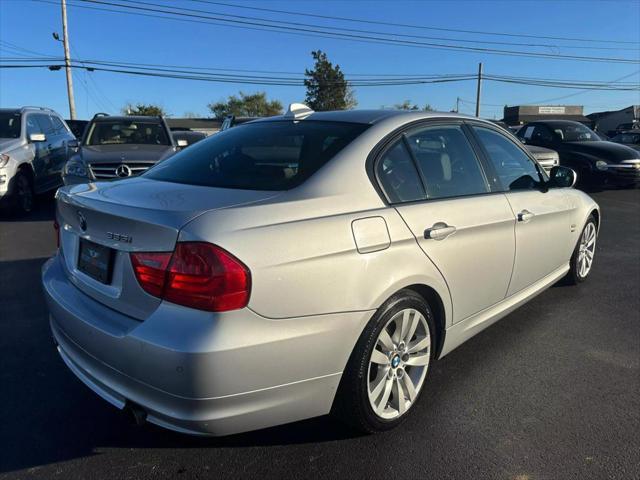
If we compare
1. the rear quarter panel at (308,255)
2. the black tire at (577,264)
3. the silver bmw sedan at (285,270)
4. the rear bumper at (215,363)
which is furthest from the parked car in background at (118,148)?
the black tire at (577,264)

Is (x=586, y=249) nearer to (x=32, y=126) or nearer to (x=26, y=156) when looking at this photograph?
(x=26, y=156)

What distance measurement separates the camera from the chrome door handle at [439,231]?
8.70ft

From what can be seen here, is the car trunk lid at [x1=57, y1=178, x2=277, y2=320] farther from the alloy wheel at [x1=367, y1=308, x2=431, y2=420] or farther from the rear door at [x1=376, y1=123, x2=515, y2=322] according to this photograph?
the alloy wheel at [x1=367, y1=308, x2=431, y2=420]

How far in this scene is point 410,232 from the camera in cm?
255

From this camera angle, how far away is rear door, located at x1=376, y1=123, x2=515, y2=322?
2.69 meters

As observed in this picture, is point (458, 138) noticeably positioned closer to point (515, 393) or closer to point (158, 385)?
point (515, 393)

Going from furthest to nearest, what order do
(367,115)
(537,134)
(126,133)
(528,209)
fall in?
(537,134)
(126,133)
(528,209)
(367,115)

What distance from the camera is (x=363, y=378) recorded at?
94.0 inches

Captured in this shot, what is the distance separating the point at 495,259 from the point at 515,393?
81 cm

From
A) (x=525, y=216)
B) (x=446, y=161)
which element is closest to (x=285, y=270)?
(x=446, y=161)

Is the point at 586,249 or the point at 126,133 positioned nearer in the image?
the point at 586,249

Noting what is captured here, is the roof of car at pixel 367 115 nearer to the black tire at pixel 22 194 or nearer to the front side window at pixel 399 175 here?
the front side window at pixel 399 175

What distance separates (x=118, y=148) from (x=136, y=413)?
22.7ft

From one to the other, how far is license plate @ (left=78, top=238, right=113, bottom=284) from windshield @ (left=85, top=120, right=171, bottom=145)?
6.78 metres
